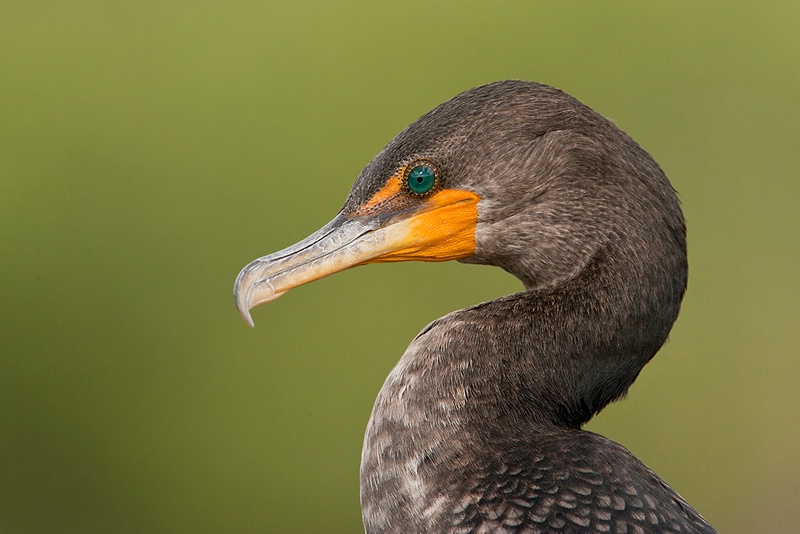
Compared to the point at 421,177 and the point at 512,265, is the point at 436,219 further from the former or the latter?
the point at 512,265

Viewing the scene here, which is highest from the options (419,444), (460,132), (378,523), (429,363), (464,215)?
(460,132)

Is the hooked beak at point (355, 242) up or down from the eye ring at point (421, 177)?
down

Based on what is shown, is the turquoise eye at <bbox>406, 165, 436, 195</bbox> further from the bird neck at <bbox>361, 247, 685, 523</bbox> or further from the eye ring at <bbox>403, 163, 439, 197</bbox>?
the bird neck at <bbox>361, 247, 685, 523</bbox>

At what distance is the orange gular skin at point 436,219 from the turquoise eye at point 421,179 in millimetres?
22

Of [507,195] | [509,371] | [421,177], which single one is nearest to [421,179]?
[421,177]

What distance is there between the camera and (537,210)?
79.0 inches

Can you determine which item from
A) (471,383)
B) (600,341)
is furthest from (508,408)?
(600,341)

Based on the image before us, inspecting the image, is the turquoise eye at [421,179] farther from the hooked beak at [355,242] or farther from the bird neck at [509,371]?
the bird neck at [509,371]

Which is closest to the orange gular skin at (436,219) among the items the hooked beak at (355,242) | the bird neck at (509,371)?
the hooked beak at (355,242)

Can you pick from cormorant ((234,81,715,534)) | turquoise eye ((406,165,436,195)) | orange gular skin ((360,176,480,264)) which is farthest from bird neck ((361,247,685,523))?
turquoise eye ((406,165,436,195))

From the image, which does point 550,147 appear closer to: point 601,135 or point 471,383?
point 601,135

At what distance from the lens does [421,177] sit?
2006mm

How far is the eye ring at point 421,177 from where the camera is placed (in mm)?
2000

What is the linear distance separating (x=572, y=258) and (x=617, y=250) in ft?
0.31
